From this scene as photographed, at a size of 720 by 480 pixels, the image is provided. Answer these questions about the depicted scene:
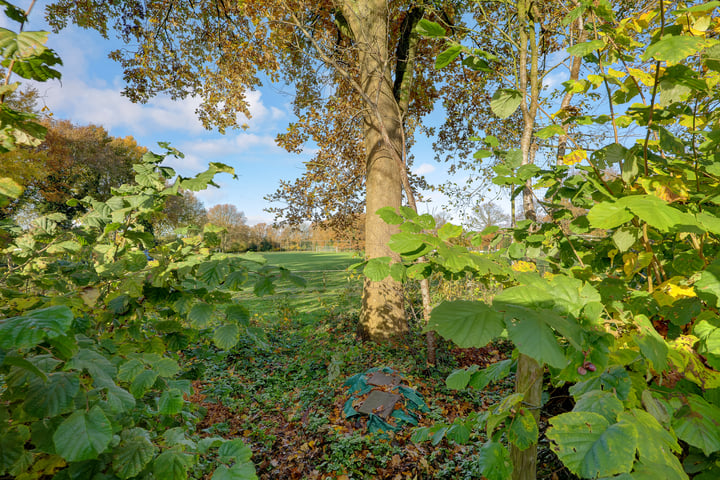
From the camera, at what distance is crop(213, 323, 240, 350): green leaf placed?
4.17 ft

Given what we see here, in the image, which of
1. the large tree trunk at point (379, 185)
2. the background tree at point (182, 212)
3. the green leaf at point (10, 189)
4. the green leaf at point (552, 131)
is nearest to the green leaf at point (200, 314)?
the green leaf at point (10, 189)

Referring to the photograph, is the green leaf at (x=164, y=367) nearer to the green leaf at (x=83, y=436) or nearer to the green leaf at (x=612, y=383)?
the green leaf at (x=83, y=436)

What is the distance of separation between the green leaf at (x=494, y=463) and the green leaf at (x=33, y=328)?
1170 mm

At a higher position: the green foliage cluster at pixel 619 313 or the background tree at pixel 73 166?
the background tree at pixel 73 166

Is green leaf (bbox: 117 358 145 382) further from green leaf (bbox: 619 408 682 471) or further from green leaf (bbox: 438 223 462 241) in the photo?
green leaf (bbox: 619 408 682 471)

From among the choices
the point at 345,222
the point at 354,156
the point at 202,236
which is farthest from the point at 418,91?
the point at 202,236

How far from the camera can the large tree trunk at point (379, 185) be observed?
5355 mm

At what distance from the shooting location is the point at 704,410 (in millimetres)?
806

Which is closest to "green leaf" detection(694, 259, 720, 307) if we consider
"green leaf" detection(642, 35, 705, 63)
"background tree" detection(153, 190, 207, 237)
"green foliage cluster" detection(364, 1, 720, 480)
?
"green foliage cluster" detection(364, 1, 720, 480)

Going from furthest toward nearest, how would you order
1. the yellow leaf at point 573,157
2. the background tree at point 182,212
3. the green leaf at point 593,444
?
the background tree at point 182,212
the yellow leaf at point 573,157
the green leaf at point 593,444

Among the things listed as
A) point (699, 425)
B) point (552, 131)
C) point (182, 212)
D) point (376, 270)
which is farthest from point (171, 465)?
point (182, 212)

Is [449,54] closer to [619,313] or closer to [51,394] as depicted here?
[619,313]

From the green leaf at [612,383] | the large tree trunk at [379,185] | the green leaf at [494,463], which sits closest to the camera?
the green leaf at [612,383]

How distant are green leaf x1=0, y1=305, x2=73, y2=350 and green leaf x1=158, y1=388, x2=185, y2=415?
0.54 metres
